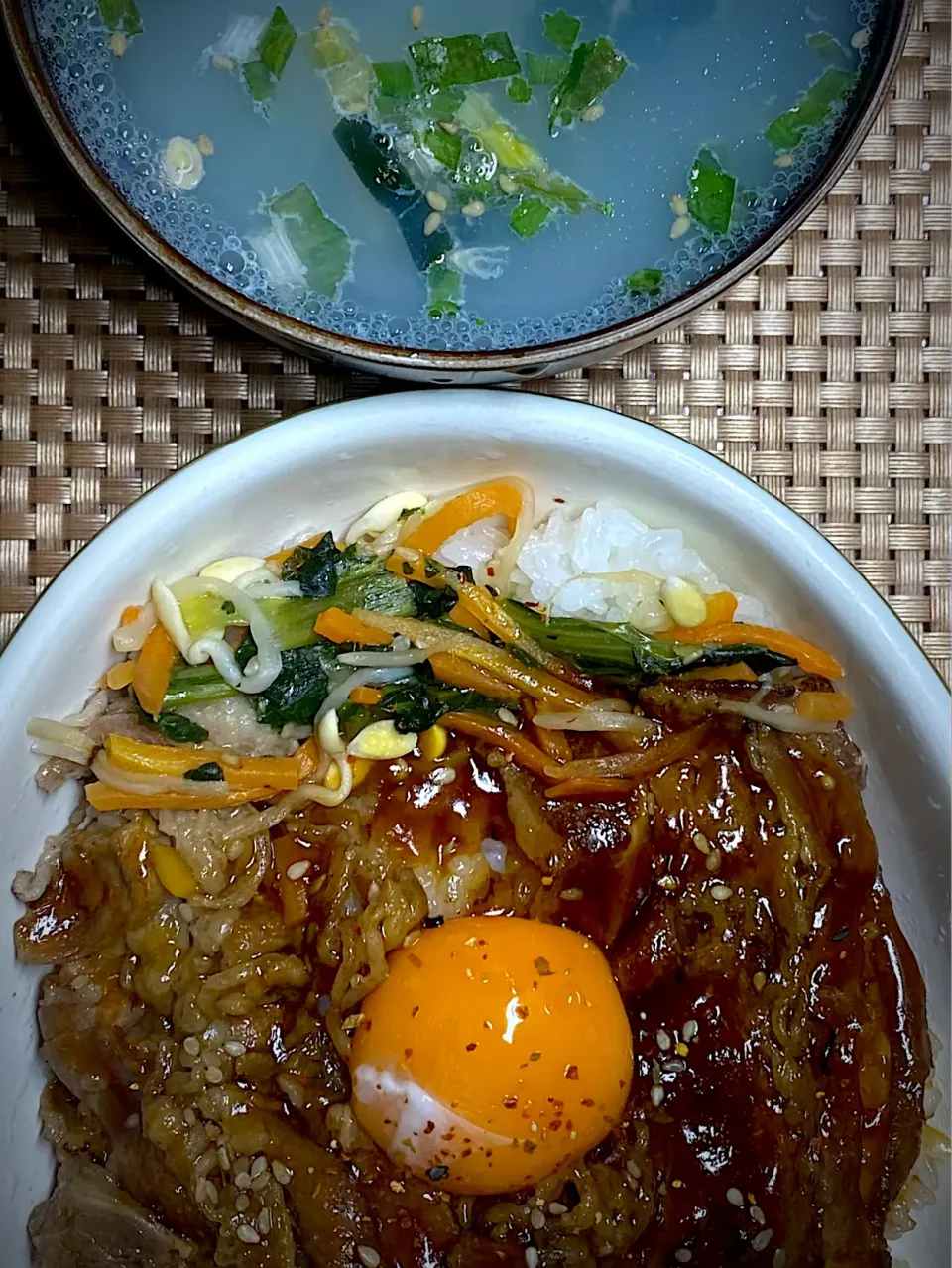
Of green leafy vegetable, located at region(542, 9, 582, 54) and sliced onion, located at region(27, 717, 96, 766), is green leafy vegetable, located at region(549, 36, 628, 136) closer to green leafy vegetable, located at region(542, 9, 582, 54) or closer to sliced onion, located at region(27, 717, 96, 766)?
green leafy vegetable, located at region(542, 9, 582, 54)

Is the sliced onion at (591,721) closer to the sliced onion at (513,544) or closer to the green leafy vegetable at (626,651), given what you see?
the green leafy vegetable at (626,651)

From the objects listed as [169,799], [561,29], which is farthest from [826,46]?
[169,799]

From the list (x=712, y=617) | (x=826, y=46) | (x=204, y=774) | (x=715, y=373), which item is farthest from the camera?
(x=715, y=373)

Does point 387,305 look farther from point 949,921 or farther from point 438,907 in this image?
point 949,921

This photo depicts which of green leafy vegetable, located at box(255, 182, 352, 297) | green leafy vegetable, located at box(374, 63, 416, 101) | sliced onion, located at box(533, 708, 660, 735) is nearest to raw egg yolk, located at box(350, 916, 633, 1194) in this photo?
sliced onion, located at box(533, 708, 660, 735)

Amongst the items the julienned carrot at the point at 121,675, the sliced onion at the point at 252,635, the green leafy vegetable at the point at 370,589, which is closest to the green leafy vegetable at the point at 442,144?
A: the green leafy vegetable at the point at 370,589

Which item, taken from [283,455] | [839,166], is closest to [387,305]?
[283,455]

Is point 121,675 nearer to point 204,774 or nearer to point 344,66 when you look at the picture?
point 204,774
